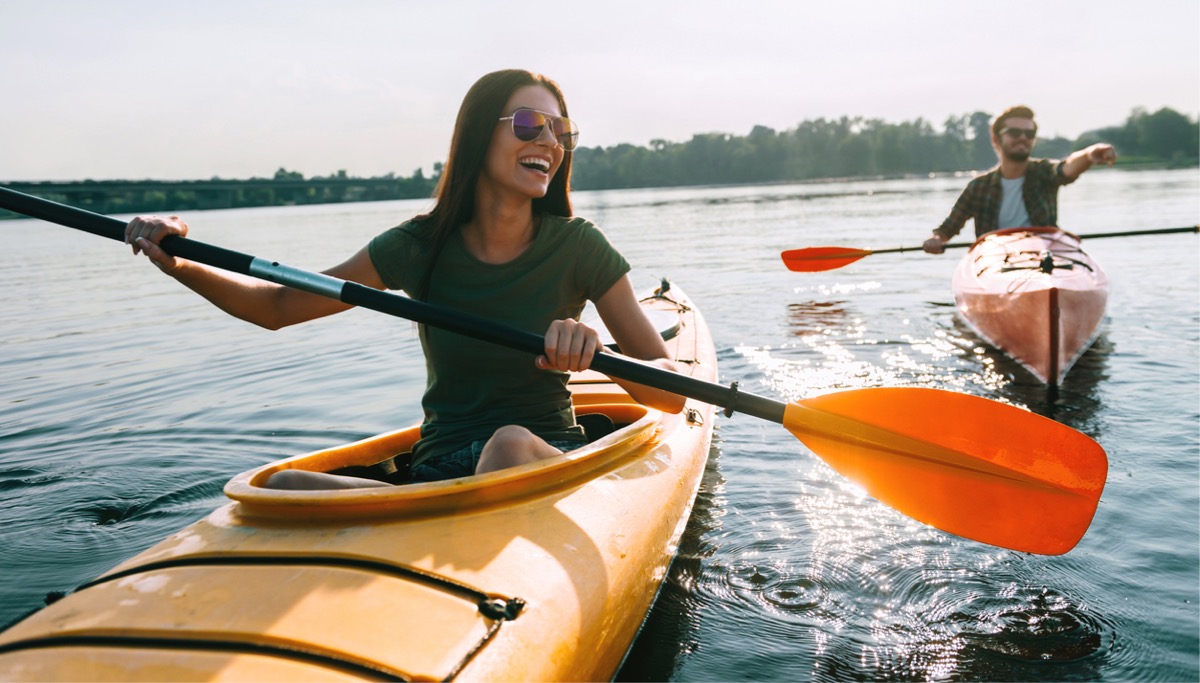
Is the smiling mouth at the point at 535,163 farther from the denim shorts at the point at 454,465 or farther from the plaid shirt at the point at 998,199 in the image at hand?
the plaid shirt at the point at 998,199

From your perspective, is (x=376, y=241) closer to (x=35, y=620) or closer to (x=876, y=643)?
(x=35, y=620)

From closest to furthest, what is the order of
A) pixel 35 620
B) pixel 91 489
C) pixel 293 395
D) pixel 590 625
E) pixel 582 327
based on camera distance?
pixel 35 620 < pixel 590 625 < pixel 582 327 < pixel 91 489 < pixel 293 395

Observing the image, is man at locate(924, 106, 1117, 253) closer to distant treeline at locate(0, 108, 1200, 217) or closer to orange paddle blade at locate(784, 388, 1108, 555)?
orange paddle blade at locate(784, 388, 1108, 555)

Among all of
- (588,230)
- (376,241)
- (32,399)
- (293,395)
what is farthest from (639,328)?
(32,399)

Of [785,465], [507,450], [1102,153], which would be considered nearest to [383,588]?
[507,450]

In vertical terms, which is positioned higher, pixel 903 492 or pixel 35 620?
pixel 35 620

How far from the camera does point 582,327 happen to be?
2516 millimetres

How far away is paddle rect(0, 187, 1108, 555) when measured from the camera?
2812mm

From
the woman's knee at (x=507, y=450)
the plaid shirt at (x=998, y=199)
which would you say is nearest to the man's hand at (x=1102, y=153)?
the plaid shirt at (x=998, y=199)

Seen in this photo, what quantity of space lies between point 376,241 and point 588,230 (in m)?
0.76

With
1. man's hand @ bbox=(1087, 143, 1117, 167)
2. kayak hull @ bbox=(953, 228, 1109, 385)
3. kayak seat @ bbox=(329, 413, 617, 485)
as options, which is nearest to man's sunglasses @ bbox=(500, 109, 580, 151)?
kayak seat @ bbox=(329, 413, 617, 485)

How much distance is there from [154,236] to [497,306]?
1.13 metres

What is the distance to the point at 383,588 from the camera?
191cm

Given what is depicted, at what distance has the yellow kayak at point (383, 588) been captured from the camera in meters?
1.66
